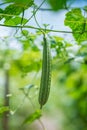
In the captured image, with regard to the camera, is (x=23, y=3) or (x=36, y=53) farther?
(x=36, y=53)

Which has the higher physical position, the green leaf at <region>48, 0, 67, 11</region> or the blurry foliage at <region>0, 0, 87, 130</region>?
the green leaf at <region>48, 0, 67, 11</region>

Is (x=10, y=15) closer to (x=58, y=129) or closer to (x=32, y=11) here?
(x=32, y=11)

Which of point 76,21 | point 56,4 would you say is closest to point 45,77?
point 56,4

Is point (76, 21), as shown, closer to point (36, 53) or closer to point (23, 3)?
point (23, 3)

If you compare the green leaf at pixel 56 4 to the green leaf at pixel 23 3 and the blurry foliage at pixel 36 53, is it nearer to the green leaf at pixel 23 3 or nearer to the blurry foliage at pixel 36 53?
the blurry foliage at pixel 36 53

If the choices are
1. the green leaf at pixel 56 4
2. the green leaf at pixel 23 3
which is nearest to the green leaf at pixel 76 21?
the green leaf at pixel 23 3

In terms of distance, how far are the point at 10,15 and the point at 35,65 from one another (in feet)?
4.04

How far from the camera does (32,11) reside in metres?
1.97

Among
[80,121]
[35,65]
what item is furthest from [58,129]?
[35,65]

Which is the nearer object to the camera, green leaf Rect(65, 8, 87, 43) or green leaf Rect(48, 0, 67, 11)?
green leaf Rect(48, 0, 67, 11)

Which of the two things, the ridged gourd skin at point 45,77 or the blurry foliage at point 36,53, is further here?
the blurry foliage at point 36,53

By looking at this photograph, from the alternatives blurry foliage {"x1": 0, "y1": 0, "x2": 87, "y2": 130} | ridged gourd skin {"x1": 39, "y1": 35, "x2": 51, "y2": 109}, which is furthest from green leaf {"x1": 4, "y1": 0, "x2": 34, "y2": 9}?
ridged gourd skin {"x1": 39, "y1": 35, "x2": 51, "y2": 109}

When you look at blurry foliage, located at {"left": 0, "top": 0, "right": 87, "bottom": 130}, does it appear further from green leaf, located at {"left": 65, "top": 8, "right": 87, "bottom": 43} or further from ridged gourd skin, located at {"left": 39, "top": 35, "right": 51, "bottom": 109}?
ridged gourd skin, located at {"left": 39, "top": 35, "right": 51, "bottom": 109}

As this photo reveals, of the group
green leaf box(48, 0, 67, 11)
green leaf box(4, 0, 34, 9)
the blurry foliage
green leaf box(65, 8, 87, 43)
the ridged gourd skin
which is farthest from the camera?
green leaf box(65, 8, 87, 43)
